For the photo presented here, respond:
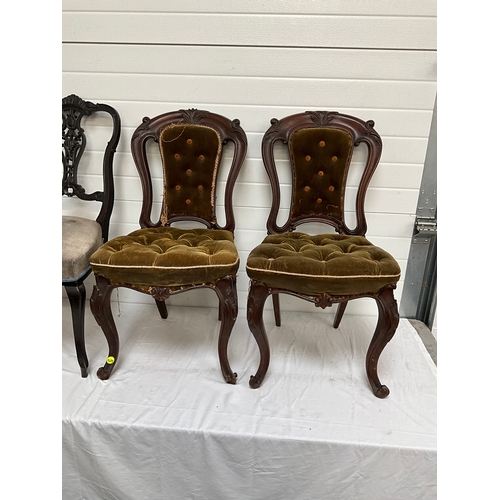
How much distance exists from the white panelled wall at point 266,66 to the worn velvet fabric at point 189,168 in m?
0.21

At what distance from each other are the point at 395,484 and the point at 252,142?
63.0 inches

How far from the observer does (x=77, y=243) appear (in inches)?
60.7

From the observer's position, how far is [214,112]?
6.03ft

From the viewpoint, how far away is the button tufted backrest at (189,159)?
173 cm

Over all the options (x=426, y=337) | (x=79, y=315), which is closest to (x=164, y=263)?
(x=79, y=315)

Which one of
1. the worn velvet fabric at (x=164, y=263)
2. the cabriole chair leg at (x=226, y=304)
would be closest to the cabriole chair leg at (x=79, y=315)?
the worn velvet fabric at (x=164, y=263)

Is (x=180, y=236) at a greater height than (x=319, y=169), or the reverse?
(x=319, y=169)

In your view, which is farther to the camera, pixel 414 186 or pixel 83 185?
pixel 83 185

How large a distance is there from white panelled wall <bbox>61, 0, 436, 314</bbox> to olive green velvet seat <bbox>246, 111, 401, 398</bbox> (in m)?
0.15

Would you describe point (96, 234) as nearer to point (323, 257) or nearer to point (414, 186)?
point (323, 257)

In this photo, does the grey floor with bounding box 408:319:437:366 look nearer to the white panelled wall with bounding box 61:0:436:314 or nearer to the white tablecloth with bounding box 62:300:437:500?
the white tablecloth with bounding box 62:300:437:500

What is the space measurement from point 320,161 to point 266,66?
0.54 metres

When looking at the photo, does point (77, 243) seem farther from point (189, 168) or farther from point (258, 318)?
point (258, 318)

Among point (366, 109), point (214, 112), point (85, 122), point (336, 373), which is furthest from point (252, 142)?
point (336, 373)
